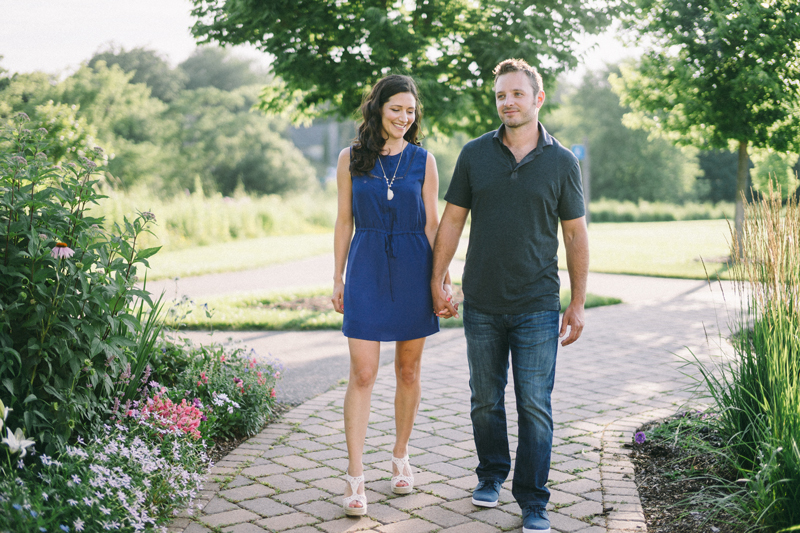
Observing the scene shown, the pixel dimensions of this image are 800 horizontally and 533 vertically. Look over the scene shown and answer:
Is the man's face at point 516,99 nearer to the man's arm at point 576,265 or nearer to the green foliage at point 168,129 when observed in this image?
the man's arm at point 576,265

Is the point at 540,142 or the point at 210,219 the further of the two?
the point at 210,219

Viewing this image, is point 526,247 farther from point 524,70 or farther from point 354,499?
point 354,499

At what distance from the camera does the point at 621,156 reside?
54031mm

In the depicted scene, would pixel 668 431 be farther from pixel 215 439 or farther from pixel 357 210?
pixel 215 439

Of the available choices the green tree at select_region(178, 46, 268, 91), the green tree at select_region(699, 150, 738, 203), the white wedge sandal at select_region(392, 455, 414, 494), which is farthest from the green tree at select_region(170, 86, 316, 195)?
the white wedge sandal at select_region(392, 455, 414, 494)

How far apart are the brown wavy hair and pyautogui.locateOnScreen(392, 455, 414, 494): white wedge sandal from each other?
1527 millimetres

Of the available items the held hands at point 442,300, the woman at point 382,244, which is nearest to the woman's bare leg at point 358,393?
the woman at point 382,244

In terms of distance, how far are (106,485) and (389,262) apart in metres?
1.58

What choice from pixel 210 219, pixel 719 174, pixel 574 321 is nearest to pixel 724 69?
pixel 574 321

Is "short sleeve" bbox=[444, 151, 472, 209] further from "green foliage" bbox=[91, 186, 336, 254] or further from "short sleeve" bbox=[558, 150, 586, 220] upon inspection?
"green foliage" bbox=[91, 186, 336, 254]

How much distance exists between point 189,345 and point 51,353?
1.67 m

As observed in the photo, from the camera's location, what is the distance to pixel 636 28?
12242 mm

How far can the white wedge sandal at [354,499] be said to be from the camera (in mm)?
3184

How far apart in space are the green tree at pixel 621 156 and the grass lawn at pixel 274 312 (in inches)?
1793
